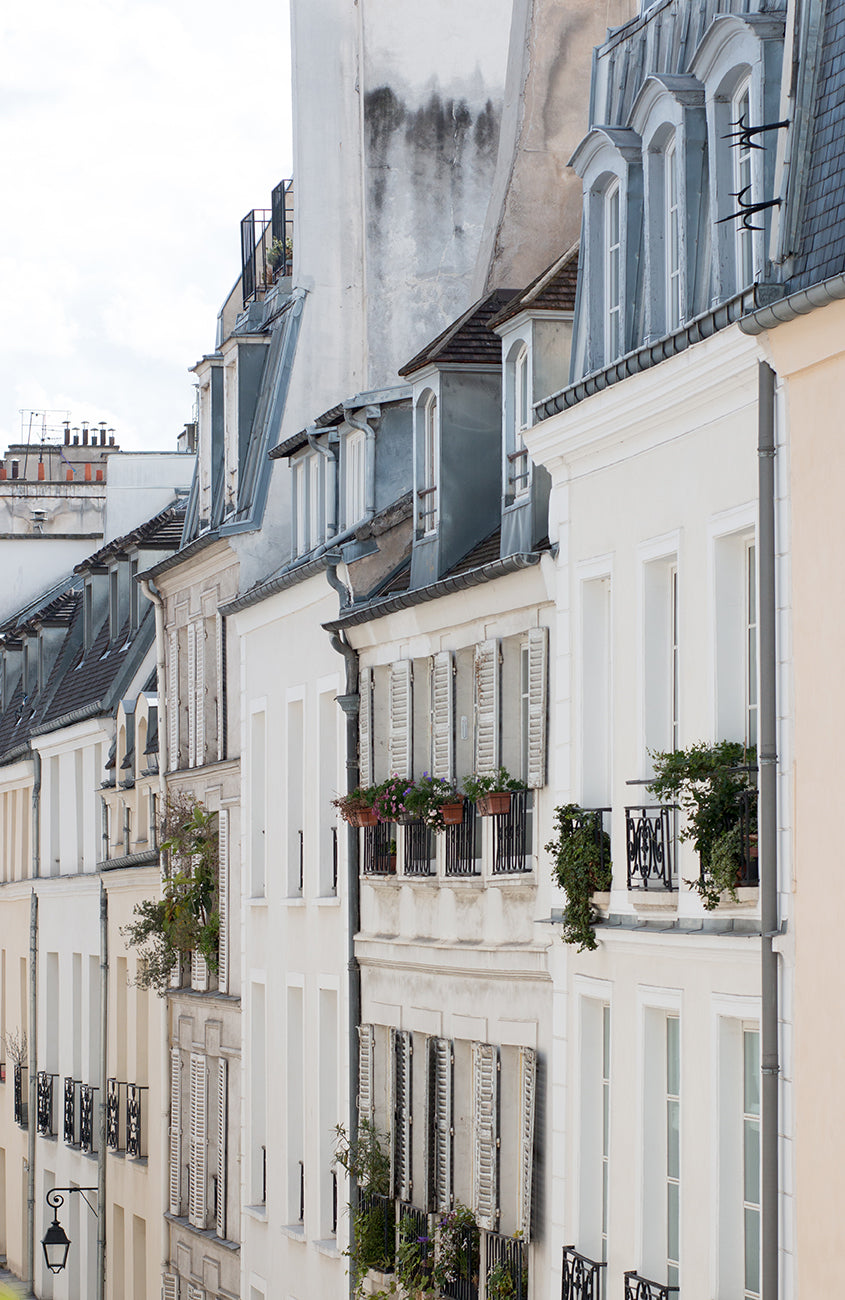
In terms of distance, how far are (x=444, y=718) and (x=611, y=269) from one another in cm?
523

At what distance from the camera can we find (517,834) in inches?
796

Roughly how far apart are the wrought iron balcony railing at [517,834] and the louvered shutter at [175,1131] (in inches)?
519

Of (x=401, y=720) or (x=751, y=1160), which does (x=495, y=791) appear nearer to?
(x=401, y=720)

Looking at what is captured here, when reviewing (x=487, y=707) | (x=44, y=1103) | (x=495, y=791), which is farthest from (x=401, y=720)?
(x=44, y=1103)

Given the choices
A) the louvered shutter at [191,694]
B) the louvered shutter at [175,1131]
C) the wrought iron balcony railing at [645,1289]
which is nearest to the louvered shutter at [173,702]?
the louvered shutter at [191,694]

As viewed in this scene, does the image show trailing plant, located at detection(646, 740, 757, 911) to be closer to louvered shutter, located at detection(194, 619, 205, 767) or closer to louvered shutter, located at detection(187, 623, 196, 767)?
louvered shutter, located at detection(194, 619, 205, 767)

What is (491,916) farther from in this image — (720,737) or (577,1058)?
(720,737)

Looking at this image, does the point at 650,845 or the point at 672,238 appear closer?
the point at 650,845

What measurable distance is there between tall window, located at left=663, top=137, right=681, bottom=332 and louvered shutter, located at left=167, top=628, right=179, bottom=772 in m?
17.1

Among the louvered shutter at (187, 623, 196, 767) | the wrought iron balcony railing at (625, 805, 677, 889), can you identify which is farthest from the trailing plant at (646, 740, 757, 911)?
the louvered shutter at (187, 623, 196, 767)

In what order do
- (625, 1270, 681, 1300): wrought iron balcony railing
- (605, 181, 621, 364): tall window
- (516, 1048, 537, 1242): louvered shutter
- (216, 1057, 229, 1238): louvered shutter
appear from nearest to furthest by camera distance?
(625, 1270, 681, 1300): wrought iron balcony railing, (605, 181, 621, 364): tall window, (516, 1048, 537, 1242): louvered shutter, (216, 1057, 229, 1238): louvered shutter

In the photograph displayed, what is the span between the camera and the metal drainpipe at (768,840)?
1416 centimetres

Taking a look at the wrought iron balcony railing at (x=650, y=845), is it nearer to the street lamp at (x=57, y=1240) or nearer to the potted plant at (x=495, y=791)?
the potted plant at (x=495, y=791)

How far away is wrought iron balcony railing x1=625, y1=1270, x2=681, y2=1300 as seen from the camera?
53.1 ft
